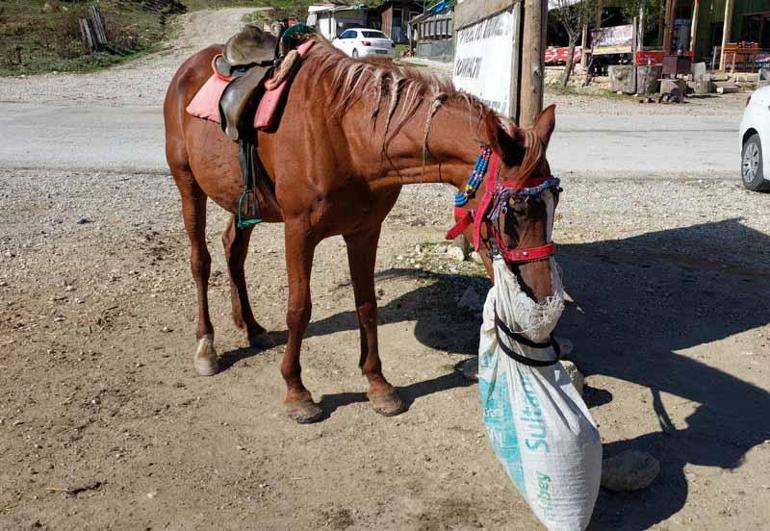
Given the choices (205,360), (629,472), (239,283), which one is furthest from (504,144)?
(239,283)

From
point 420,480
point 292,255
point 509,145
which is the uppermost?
point 509,145

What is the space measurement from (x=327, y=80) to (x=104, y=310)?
2.87 meters

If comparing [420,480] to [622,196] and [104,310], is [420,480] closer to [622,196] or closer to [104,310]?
[104,310]

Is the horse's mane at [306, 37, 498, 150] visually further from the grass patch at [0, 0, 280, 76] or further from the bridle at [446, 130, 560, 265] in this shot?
the grass patch at [0, 0, 280, 76]

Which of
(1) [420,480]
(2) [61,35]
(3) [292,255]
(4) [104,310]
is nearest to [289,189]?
(3) [292,255]

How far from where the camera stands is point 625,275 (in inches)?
243

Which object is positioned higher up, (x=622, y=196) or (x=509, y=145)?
(x=509, y=145)

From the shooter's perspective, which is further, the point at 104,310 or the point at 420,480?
the point at 104,310

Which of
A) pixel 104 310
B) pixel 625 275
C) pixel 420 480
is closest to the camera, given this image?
pixel 420 480

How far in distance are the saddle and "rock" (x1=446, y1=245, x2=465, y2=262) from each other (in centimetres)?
265

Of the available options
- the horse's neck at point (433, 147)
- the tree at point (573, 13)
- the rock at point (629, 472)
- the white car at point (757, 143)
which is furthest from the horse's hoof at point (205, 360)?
the tree at point (573, 13)

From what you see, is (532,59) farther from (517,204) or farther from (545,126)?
(517,204)

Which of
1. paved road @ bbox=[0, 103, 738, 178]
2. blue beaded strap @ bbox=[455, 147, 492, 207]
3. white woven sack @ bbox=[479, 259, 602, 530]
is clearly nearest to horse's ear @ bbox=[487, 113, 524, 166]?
blue beaded strap @ bbox=[455, 147, 492, 207]

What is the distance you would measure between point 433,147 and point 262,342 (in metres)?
2.38
